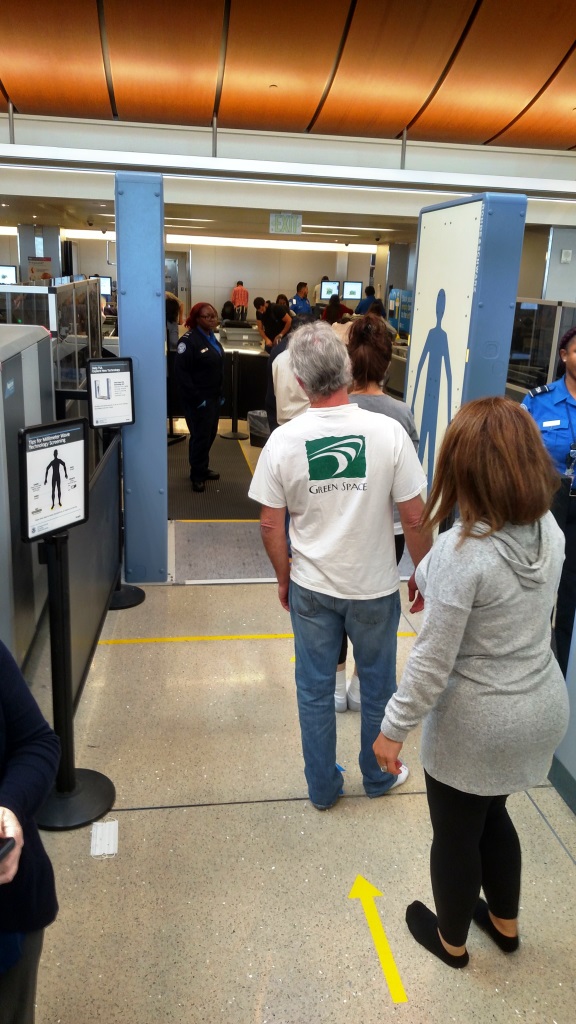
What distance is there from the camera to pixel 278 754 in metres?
3.11

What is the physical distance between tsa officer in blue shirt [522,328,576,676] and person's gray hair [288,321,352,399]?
1225 mm

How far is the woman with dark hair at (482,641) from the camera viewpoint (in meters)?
1.61

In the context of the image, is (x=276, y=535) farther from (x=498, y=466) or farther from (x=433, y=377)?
(x=433, y=377)

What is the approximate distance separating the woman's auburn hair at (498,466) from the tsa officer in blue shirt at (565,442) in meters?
1.72

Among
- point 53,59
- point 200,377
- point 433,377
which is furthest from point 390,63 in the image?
point 433,377

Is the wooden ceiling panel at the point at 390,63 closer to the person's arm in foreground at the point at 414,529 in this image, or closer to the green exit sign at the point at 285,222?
the green exit sign at the point at 285,222

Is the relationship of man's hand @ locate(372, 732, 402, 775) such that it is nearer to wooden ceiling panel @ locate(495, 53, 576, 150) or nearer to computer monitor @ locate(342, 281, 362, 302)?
wooden ceiling panel @ locate(495, 53, 576, 150)

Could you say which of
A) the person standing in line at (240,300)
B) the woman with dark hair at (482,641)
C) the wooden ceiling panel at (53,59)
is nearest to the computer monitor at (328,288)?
the person standing in line at (240,300)

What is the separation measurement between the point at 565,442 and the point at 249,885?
217cm

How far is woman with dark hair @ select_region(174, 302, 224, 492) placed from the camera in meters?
6.57

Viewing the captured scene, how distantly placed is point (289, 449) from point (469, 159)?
30.3 feet

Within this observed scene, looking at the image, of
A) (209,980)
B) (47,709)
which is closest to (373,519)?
(209,980)

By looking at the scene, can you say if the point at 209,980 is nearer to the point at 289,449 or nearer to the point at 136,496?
the point at 289,449

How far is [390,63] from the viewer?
9.07m
